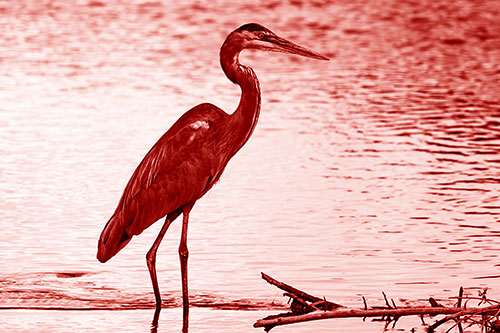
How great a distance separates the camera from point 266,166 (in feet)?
41.1

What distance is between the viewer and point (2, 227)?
406 inches

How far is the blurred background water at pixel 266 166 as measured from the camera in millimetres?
8672

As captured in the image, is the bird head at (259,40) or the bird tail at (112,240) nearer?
the bird tail at (112,240)

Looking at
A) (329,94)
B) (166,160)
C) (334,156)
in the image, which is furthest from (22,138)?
(166,160)

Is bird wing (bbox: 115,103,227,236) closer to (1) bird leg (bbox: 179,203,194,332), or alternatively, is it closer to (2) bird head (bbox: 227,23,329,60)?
(1) bird leg (bbox: 179,203,194,332)

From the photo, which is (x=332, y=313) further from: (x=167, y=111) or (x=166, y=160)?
(x=167, y=111)

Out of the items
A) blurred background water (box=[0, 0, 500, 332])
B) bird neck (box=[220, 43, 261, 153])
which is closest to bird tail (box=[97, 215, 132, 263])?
blurred background water (box=[0, 0, 500, 332])

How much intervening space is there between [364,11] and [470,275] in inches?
618

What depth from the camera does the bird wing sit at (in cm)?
833

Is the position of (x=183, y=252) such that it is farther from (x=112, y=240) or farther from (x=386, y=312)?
(x=386, y=312)

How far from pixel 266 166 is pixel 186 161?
4.20 metres

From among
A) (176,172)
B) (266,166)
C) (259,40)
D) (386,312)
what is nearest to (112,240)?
(176,172)

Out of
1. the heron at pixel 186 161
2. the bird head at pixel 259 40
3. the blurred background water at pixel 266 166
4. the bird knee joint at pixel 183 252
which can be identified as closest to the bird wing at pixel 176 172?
the heron at pixel 186 161

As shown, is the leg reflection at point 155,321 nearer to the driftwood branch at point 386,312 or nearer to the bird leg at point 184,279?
the bird leg at point 184,279
